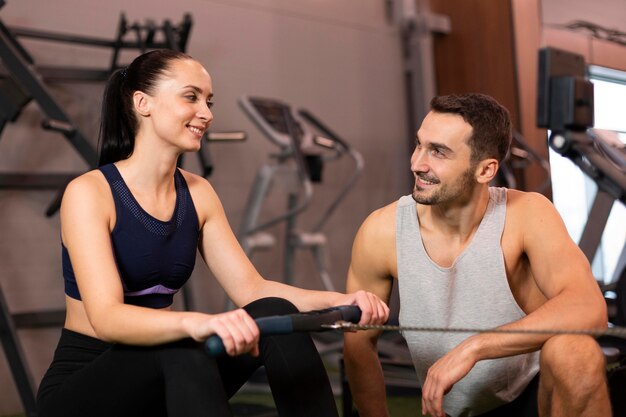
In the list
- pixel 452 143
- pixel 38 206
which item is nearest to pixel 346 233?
pixel 38 206

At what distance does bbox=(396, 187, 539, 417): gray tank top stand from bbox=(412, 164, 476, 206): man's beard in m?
0.08

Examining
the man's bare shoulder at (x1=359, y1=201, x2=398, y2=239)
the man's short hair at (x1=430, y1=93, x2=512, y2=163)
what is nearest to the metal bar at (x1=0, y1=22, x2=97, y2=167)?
the man's bare shoulder at (x1=359, y1=201, x2=398, y2=239)

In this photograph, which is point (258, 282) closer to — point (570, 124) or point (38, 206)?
point (570, 124)

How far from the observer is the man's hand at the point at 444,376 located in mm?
1534

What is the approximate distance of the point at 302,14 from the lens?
4902 millimetres

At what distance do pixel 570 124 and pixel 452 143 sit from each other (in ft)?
3.97

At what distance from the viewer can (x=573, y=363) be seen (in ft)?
5.15

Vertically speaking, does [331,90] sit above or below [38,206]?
above

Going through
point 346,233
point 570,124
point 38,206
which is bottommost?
point 346,233

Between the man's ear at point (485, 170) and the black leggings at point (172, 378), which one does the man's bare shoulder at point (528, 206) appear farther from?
the black leggings at point (172, 378)

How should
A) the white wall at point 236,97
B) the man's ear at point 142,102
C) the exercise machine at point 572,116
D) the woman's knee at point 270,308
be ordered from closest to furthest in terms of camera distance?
the woman's knee at point 270,308, the man's ear at point 142,102, the exercise machine at point 572,116, the white wall at point 236,97

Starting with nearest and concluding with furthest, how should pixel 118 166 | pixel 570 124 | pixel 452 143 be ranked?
pixel 118 166, pixel 452 143, pixel 570 124

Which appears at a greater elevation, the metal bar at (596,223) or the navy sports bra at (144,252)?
the navy sports bra at (144,252)

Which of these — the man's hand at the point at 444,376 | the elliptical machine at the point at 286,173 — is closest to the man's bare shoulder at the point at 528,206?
the man's hand at the point at 444,376
